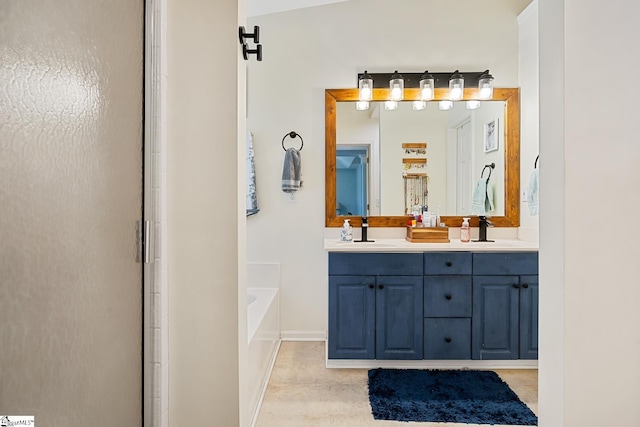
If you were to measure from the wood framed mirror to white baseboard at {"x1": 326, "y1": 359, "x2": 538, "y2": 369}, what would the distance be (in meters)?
1.06

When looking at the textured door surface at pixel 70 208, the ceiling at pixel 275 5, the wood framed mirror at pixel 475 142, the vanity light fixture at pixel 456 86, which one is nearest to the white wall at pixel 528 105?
the wood framed mirror at pixel 475 142

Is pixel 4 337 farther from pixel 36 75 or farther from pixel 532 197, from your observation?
pixel 532 197

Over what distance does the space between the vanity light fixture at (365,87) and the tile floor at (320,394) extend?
2.05 m

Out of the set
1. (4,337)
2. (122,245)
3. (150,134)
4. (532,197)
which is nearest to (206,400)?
(122,245)

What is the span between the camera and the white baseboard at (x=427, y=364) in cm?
262

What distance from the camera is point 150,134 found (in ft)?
3.83

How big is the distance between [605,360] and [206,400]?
4.42 ft

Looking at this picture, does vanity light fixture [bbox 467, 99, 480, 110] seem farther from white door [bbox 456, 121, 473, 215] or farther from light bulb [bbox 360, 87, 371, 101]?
light bulb [bbox 360, 87, 371, 101]

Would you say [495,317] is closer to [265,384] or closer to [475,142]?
[475,142]

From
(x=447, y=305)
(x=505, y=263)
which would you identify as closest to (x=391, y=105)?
(x=505, y=263)

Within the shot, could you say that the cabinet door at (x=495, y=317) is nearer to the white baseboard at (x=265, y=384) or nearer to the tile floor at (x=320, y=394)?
the tile floor at (x=320, y=394)

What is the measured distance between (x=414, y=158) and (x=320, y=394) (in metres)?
1.92

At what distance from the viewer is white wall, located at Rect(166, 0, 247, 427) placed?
50.4 inches

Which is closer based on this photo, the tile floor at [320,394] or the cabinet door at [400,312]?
the tile floor at [320,394]
